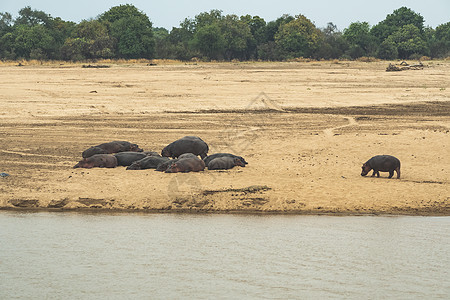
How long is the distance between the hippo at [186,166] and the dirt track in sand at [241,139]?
26cm

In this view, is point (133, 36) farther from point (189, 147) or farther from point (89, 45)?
point (189, 147)

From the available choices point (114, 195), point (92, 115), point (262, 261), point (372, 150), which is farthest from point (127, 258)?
point (92, 115)

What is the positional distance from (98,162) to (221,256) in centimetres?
547

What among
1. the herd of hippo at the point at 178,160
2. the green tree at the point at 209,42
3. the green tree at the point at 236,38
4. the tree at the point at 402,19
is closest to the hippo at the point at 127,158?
the herd of hippo at the point at 178,160

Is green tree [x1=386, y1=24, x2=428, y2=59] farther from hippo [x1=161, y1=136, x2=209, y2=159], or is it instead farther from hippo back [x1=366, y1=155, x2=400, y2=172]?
hippo back [x1=366, y1=155, x2=400, y2=172]

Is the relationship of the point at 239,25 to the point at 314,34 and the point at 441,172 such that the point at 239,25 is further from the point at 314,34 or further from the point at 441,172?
the point at 441,172

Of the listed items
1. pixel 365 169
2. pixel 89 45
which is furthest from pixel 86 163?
pixel 89 45

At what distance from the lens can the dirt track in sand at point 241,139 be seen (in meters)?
11.5

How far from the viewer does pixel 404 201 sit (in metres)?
11.4

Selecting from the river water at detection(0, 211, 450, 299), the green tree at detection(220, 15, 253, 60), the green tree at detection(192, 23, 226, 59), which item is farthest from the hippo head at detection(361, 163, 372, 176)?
the green tree at detection(220, 15, 253, 60)

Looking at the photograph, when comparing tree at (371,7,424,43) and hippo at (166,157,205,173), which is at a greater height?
tree at (371,7,424,43)

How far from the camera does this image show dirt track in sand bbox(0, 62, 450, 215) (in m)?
11.5

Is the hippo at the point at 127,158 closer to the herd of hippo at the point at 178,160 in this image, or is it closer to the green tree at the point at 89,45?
the herd of hippo at the point at 178,160

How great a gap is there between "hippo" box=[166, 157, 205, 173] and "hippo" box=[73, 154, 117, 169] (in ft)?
4.64
